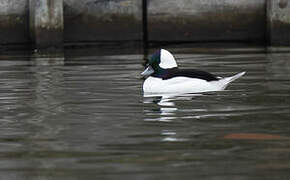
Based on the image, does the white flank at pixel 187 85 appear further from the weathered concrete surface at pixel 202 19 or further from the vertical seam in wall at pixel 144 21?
the vertical seam in wall at pixel 144 21

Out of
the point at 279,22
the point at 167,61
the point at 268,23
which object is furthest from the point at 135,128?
the point at 268,23

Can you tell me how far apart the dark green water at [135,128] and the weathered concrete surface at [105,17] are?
3.84 metres

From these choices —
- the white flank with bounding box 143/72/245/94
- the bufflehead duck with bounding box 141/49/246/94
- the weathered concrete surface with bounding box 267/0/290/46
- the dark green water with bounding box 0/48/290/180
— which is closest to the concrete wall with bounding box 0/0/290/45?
the weathered concrete surface with bounding box 267/0/290/46

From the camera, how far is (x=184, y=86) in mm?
9875

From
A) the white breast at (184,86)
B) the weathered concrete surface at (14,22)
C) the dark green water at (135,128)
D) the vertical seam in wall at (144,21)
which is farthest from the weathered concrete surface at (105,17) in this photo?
the white breast at (184,86)

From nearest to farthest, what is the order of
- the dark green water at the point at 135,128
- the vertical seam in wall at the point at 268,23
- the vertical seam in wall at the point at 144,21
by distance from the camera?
1. the dark green water at the point at 135,128
2. the vertical seam in wall at the point at 268,23
3. the vertical seam in wall at the point at 144,21

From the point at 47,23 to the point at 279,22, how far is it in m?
4.05

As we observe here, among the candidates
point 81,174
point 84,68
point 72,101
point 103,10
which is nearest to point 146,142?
point 81,174

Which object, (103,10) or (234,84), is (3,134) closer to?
(234,84)

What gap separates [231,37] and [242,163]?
1104 centimetres

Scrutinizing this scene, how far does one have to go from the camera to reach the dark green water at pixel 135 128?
18.5 feet

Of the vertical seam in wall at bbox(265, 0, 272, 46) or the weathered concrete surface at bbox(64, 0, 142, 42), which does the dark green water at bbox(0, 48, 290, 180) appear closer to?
the vertical seam in wall at bbox(265, 0, 272, 46)

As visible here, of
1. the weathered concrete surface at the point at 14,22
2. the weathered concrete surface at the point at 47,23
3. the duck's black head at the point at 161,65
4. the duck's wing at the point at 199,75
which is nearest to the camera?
the duck's wing at the point at 199,75

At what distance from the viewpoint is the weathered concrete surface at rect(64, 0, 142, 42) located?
1630 cm
